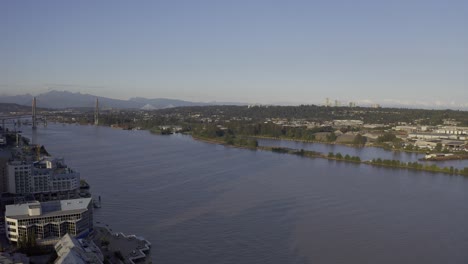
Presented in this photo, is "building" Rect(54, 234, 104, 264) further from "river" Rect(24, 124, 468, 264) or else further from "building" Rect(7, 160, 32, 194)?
"building" Rect(7, 160, 32, 194)

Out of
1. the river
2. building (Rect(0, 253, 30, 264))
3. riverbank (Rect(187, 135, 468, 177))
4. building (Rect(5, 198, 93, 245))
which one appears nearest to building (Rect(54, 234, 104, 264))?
building (Rect(0, 253, 30, 264))

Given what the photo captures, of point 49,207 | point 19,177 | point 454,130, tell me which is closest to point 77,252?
point 49,207

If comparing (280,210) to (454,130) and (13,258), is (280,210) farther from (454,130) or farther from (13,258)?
(454,130)

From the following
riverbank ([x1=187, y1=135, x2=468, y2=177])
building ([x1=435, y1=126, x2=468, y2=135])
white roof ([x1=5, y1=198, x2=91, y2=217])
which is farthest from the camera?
building ([x1=435, y1=126, x2=468, y2=135])

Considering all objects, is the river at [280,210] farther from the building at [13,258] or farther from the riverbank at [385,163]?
the building at [13,258]

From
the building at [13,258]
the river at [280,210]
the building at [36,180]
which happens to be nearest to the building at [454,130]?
the river at [280,210]

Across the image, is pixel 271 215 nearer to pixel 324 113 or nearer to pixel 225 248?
pixel 225 248
